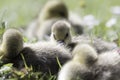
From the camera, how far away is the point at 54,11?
1273 cm

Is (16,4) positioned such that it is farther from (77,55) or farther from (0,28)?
(77,55)

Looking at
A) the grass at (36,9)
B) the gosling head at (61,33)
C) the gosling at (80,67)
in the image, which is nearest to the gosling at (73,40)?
the gosling head at (61,33)

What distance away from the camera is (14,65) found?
618cm

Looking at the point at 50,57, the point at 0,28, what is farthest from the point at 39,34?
the point at 50,57

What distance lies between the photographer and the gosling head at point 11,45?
20.4 ft

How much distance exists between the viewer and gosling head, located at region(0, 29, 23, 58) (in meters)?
6.23

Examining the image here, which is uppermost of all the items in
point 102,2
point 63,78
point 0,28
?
point 102,2

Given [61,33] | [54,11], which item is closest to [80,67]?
[61,33]

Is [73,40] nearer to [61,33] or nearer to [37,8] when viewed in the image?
[61,33]

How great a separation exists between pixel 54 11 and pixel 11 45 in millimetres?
6528

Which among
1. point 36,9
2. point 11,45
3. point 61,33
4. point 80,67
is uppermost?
point 36,9

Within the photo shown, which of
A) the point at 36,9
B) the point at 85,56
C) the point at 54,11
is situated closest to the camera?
the point at 85,56

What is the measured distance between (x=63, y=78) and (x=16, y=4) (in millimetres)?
8656

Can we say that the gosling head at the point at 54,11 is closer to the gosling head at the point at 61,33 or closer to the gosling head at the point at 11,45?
the gosling head at the point at 61,33
